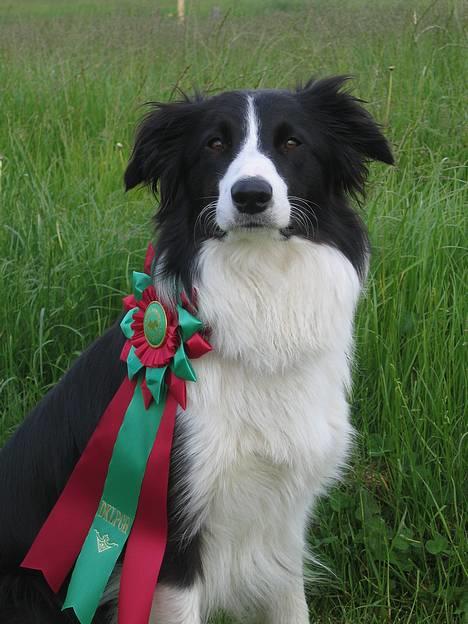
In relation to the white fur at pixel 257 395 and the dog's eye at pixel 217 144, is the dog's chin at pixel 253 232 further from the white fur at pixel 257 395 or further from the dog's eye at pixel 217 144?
the dog's eye at pixel 217 144

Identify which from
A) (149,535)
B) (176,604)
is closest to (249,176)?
(149,535)

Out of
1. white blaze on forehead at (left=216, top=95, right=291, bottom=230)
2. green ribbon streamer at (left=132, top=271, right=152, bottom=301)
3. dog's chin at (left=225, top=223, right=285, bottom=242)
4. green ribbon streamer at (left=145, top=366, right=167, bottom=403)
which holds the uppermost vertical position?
white blaze on forehead at (left=216, top=95, right=291, bottom=230)

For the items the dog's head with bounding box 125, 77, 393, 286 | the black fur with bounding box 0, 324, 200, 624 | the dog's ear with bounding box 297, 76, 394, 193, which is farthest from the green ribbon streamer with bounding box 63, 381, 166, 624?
the dog's ear with bounding box 297, 76, 394, 193

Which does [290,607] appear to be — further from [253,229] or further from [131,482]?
[253,229]

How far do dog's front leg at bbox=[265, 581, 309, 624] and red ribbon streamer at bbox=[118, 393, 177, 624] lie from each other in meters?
0.58

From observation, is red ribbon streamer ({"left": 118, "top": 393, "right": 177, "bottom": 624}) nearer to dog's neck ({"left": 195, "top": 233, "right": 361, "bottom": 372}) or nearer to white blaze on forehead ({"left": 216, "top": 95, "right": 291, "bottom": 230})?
dog's neck ({"left": 195, "top": 233, "right": 361, "bottom": 372})

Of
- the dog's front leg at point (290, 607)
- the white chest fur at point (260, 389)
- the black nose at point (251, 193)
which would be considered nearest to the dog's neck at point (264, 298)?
the white chest fur at point (260, 389)

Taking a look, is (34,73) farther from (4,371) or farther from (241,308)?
(241,308)

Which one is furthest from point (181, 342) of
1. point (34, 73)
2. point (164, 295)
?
point (34, 73)

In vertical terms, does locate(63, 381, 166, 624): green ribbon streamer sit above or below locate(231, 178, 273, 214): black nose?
below

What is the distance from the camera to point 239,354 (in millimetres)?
2301

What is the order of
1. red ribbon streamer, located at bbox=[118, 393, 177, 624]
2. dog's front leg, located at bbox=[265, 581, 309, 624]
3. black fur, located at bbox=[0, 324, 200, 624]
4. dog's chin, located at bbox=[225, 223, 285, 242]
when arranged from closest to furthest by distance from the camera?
dog's chin, located at bbox=[225, 223, 285, 242] < red ribbon streamer, located at bbox=[118, 393, 177, 624] < black fur, located at bbox=[0, 324, 200, 624] < dog's front leg, located at bbox=[265, 581, 309, 624]

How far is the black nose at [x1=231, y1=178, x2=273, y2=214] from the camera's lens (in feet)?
6.68

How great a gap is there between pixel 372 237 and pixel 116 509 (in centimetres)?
176
